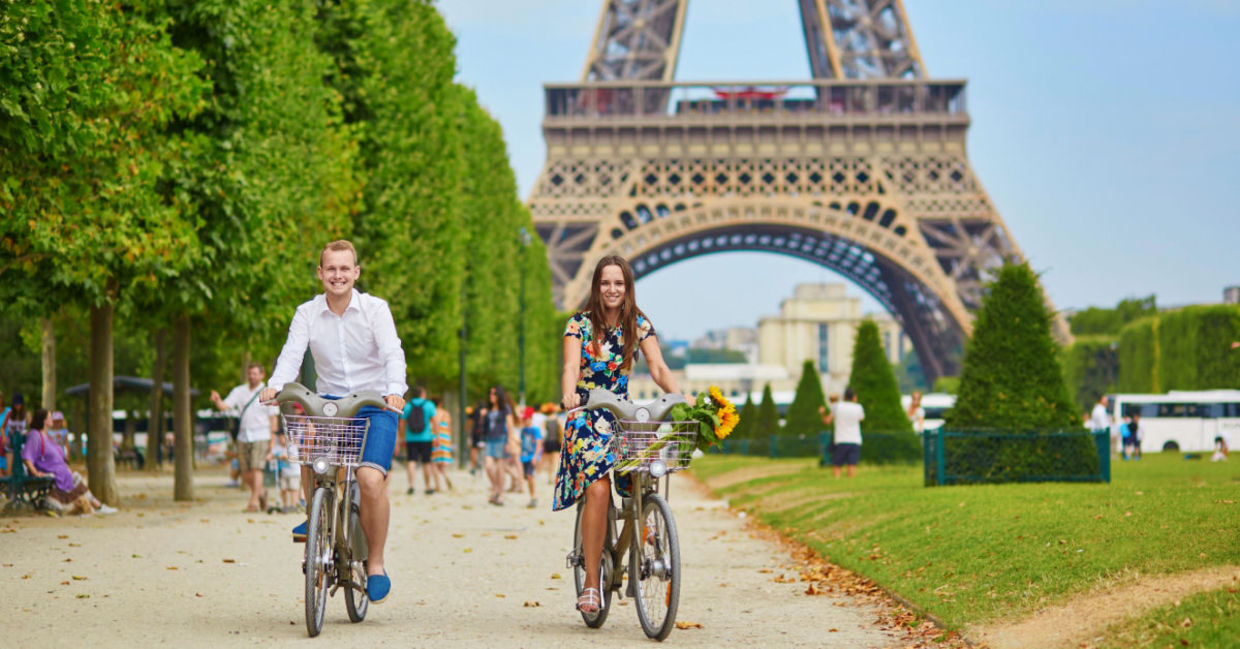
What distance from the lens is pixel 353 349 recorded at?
7.65m

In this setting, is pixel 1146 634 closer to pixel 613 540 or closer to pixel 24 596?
pixel 613 540

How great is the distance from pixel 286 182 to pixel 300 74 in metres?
2.35

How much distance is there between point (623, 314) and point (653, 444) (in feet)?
2.55

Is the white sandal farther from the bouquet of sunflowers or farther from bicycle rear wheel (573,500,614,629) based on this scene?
the bouquet of sunflowers

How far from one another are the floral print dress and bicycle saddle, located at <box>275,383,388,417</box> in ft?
3.10

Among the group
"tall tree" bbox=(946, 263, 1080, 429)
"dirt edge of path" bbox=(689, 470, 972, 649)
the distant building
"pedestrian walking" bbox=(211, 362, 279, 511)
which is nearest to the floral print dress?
"dirt edge of path" bbox=(689, 470, 972, 649)

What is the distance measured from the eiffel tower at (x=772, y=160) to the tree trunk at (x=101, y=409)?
39.6m

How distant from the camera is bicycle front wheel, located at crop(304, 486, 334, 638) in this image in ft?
23.4

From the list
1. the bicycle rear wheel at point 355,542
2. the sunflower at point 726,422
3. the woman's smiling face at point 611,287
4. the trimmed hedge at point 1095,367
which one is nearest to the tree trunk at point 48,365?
the bicycle rear wheel at point 355,542

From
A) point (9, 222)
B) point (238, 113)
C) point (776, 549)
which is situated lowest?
point (776, 549)

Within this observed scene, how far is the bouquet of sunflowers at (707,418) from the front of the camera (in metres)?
7.30

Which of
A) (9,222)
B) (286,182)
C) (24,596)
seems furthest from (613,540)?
(286,182)

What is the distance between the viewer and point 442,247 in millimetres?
31391

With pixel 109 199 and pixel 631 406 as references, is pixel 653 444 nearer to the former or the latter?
pixel 631 406
